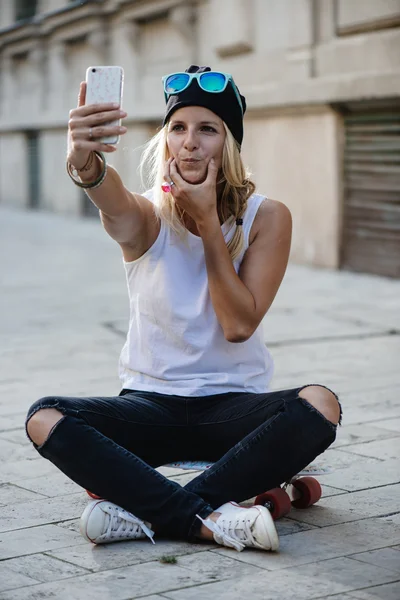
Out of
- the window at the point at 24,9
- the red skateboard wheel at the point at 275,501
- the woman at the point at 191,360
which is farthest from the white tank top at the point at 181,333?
the window at the point at 24,9

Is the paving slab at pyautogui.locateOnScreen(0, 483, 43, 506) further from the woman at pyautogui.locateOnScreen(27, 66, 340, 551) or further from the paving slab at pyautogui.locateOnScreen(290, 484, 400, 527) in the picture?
the paving slab at pyautogui.locateOnScreen(290, 484, 400, 527)

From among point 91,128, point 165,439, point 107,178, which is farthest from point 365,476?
point 91,128

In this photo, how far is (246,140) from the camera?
41.8 feet

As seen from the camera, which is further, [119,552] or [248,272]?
[248,272]

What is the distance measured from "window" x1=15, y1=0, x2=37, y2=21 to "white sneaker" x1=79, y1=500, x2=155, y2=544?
19896mm

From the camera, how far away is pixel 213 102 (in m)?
3.71

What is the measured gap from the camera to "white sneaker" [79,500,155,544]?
3.34m

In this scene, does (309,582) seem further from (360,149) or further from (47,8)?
(47,8)

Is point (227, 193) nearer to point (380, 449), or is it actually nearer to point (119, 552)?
point (119, 552)

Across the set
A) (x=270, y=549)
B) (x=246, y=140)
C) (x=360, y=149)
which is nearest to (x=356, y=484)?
(x=270, y=549)

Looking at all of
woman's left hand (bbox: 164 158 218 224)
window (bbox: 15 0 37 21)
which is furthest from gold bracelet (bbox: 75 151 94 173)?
window (bbox: 15 0 37 21)

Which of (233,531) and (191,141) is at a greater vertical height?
(191,141)

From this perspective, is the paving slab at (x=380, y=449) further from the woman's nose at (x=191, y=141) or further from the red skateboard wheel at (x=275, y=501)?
the woman's nose at (x=191, y=141)

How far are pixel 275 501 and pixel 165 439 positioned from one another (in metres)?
0.40
